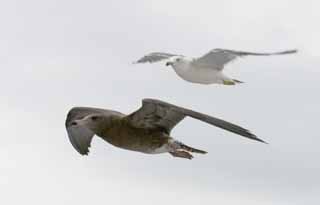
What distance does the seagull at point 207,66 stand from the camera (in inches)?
1083

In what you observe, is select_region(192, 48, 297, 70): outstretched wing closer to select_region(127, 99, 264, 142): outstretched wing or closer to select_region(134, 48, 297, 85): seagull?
select_region(134, 48, 297, 85): seagull

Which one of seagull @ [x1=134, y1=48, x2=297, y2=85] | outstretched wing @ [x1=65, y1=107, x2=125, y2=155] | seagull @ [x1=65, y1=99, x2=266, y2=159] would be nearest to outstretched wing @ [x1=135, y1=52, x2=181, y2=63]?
seagull @ [x1=134, y1=48, x2=297, y2=85]

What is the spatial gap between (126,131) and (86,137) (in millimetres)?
2518

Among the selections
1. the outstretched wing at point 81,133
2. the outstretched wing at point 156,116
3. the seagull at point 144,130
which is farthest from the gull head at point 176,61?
the outstretched wing at point 156,116

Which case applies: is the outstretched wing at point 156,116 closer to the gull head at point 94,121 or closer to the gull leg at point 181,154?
the gull leg at point 181,154

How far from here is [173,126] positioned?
18781 mm

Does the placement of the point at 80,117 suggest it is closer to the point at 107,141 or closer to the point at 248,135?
the point at 107,141

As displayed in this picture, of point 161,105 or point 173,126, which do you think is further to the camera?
point 173,126

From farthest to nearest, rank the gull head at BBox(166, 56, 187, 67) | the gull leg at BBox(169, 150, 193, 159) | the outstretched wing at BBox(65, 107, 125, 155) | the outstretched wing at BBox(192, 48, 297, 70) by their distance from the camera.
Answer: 1. the outstretched wing at BBox(192, 48, 297, 70)
2. the gull head at BBox(166, 56, 187, 67)
3. the outstretched wing at BBox(65, 107, 125, 155)
4. the gull leg at BBox(169, 150, 193, 159)

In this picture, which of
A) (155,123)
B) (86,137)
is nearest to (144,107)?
(155,123)

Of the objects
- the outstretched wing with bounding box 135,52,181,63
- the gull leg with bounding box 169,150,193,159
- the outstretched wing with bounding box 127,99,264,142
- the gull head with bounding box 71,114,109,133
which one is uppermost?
the outstretched wing with bounding box 127,99,264,142

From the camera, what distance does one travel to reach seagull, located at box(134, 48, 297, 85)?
90.2 feet

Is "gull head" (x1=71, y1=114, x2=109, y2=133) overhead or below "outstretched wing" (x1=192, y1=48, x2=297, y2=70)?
overhead

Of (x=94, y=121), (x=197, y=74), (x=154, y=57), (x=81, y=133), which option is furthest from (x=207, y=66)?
(x=94, y=121)
